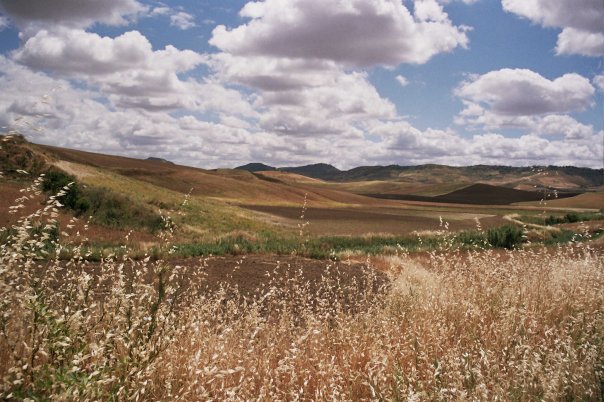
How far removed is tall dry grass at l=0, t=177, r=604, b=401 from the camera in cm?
318

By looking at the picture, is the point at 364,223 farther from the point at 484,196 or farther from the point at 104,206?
the point at 484,196

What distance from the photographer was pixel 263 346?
226 inches

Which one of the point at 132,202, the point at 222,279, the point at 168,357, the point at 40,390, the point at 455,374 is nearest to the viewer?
the point at 40,390

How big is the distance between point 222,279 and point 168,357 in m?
8.84

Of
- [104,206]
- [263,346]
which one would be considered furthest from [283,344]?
[104,206]

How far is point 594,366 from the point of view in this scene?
4672mm

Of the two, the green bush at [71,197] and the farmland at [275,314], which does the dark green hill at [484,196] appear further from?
the green bush at [71,197]

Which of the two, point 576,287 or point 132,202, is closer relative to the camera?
point 576,287

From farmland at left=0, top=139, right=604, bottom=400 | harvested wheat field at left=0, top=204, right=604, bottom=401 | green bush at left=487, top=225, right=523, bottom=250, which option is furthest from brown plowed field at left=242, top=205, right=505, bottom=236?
harvested wheat field at left=0, top=204, right=604, bottom=401

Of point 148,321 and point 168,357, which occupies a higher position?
point 148,321

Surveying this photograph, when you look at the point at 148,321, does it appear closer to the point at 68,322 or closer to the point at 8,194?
the point at 68,322

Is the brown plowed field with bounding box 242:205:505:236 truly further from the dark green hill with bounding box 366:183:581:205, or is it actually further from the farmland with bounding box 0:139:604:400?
the dark green hill with bounding box 366:183:581:205

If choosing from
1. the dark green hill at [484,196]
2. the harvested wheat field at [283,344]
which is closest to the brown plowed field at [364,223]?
the harvested wheat field at [283,344]

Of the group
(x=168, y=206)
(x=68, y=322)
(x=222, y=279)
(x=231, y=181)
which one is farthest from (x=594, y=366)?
(x=231, y=181)
